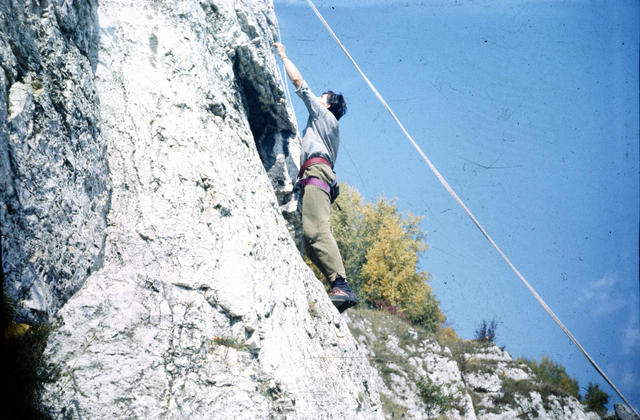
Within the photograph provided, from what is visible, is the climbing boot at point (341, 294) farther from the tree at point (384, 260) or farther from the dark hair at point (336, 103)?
the tree at point (384, 260)

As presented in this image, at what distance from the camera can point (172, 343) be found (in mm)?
3711

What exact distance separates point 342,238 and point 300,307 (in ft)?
77.1

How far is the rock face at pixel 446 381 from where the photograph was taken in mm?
15539

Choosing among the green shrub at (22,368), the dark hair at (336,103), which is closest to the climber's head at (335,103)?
the dark hair at (336,103)

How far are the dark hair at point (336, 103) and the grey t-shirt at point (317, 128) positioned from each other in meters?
0.36

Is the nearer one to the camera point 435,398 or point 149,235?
point 149,235

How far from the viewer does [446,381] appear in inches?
704

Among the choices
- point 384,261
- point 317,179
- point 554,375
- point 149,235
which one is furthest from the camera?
point 554,375

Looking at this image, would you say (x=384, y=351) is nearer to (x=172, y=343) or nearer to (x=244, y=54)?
(x=244, y=54)

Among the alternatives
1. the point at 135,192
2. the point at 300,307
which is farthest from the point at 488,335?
the point at 135,192

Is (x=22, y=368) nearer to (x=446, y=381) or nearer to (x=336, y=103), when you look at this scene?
(x=336, y=103)

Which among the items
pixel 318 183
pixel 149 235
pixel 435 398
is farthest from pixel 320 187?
pixel 435 398

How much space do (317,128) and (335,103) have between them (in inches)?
28.3

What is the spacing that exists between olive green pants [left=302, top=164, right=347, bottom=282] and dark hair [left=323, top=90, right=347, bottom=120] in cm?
163
